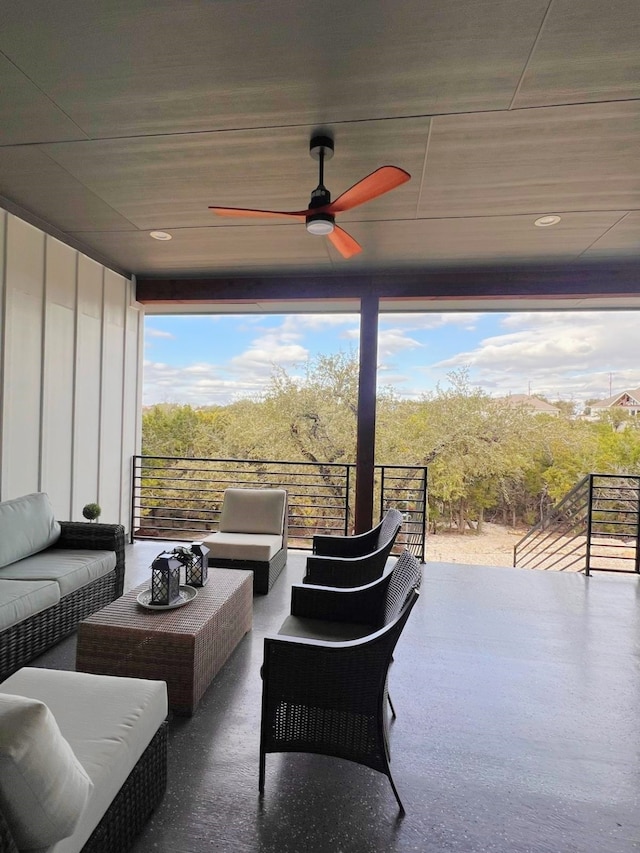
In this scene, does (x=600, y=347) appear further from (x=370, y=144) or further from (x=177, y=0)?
(x=177, y=0)

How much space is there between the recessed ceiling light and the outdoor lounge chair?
3.14 m

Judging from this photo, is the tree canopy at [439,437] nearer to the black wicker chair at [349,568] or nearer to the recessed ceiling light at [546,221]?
the recessed ceiling light at [546,221]

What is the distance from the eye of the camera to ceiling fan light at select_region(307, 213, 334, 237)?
2.66 meters

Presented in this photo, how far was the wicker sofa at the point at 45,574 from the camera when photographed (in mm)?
2445

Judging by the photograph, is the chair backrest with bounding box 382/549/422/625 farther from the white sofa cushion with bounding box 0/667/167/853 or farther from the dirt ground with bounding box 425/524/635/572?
the dirt ground with bounding box 425/524/635/572

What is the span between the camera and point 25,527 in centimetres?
315

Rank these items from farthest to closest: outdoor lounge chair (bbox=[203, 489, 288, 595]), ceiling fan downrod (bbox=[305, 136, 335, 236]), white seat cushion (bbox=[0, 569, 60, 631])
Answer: outdoor lounge chair (bbox=[203, 489, 288, 595]) → ceiling fan downrod (bbox=[305, 136, 335, 236]) → white seat cushion (bbox=[0, 569, 60, 631])

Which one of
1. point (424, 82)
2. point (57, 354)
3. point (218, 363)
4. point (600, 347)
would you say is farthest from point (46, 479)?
point (600, 347)

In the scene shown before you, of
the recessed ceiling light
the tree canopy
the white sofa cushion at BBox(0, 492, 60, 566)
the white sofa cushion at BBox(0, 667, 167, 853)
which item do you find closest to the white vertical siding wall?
the white sofa cushion at BBox(0, 492, 60, 566)

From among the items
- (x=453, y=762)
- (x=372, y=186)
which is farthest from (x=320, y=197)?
(x=453, y=762)

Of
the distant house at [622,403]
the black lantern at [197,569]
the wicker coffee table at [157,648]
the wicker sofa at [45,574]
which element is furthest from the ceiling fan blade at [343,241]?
the distant house at [622,403]

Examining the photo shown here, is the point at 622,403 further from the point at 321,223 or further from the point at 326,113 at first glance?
the point at 326,113

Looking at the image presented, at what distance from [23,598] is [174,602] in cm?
83

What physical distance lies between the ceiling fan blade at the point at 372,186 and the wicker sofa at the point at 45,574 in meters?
2.73
